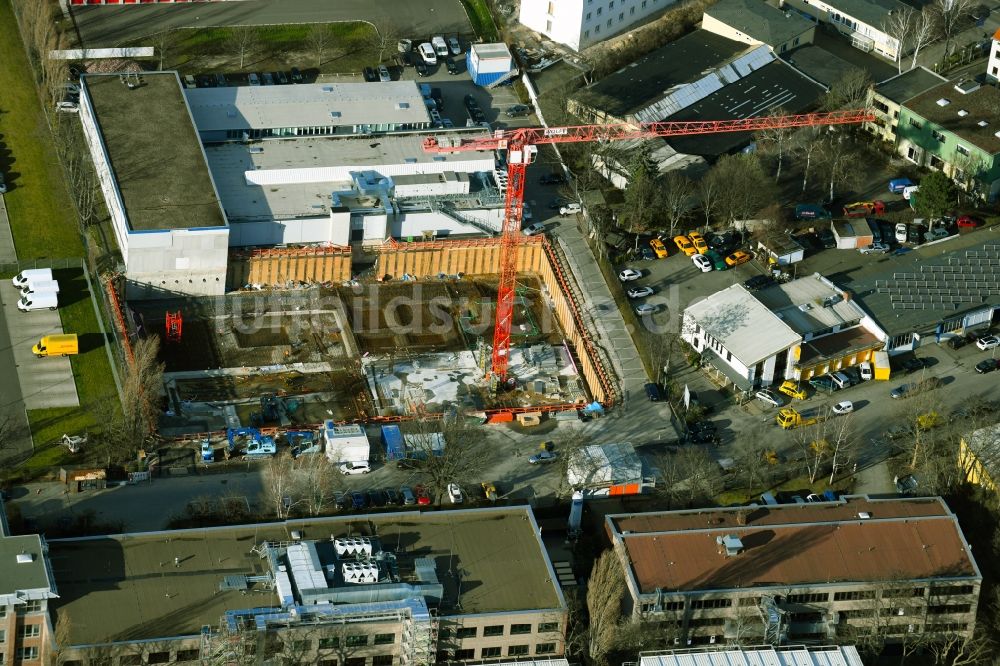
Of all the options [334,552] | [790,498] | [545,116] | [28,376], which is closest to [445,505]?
A: [334,552]

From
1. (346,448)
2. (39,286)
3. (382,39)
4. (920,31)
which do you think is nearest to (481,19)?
(382,39)

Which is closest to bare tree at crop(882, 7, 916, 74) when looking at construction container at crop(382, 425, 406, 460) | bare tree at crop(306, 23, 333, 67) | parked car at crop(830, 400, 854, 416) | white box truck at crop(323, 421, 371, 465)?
parked car at crop(830, 400, 854, 416)

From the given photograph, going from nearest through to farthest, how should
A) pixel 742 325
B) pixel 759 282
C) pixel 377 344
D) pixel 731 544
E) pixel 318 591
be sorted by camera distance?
pixel 318 591
pixel 731 544
pixel 742 325
pixel 377 344
pixel 759 282

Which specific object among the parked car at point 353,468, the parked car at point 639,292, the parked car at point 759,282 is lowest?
the parked car at point 353,468

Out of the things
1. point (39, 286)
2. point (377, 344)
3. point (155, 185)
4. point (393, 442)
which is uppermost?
point (155, 185)

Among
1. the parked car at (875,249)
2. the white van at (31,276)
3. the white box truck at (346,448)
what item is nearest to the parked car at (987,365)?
the parked car at (875,249)

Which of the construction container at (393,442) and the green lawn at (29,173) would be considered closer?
the construction container at (393,442)

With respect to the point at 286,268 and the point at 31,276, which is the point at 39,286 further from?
the point at 286,268

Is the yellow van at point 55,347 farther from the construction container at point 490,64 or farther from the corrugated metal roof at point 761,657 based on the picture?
the corrugated metal roof at point 761,657
